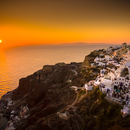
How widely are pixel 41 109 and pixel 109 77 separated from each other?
78.8 ft

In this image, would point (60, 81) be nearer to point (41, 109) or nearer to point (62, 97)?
point (62, 97)

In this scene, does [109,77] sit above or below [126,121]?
above

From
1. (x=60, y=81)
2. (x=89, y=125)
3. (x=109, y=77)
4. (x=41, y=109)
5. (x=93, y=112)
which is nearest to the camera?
(x=89, y=125)

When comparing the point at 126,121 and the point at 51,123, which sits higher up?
the point at 126,121

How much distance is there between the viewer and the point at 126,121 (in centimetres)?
2223

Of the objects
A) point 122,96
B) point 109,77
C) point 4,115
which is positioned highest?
point 109,77

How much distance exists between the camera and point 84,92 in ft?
117

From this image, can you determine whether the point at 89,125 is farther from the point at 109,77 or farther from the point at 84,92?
the point at 109,77

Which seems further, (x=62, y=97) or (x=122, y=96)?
(x=62, y=97)

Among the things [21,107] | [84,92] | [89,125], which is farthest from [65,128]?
[21,107]

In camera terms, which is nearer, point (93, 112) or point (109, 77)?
point (93, 112)

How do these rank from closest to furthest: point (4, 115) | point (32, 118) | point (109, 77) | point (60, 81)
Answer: point (109, 77)
point (32, 118)
point (4, 115)
point (60, 81)

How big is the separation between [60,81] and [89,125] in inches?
1161

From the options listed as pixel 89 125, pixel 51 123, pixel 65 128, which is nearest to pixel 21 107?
pixel 51 123
